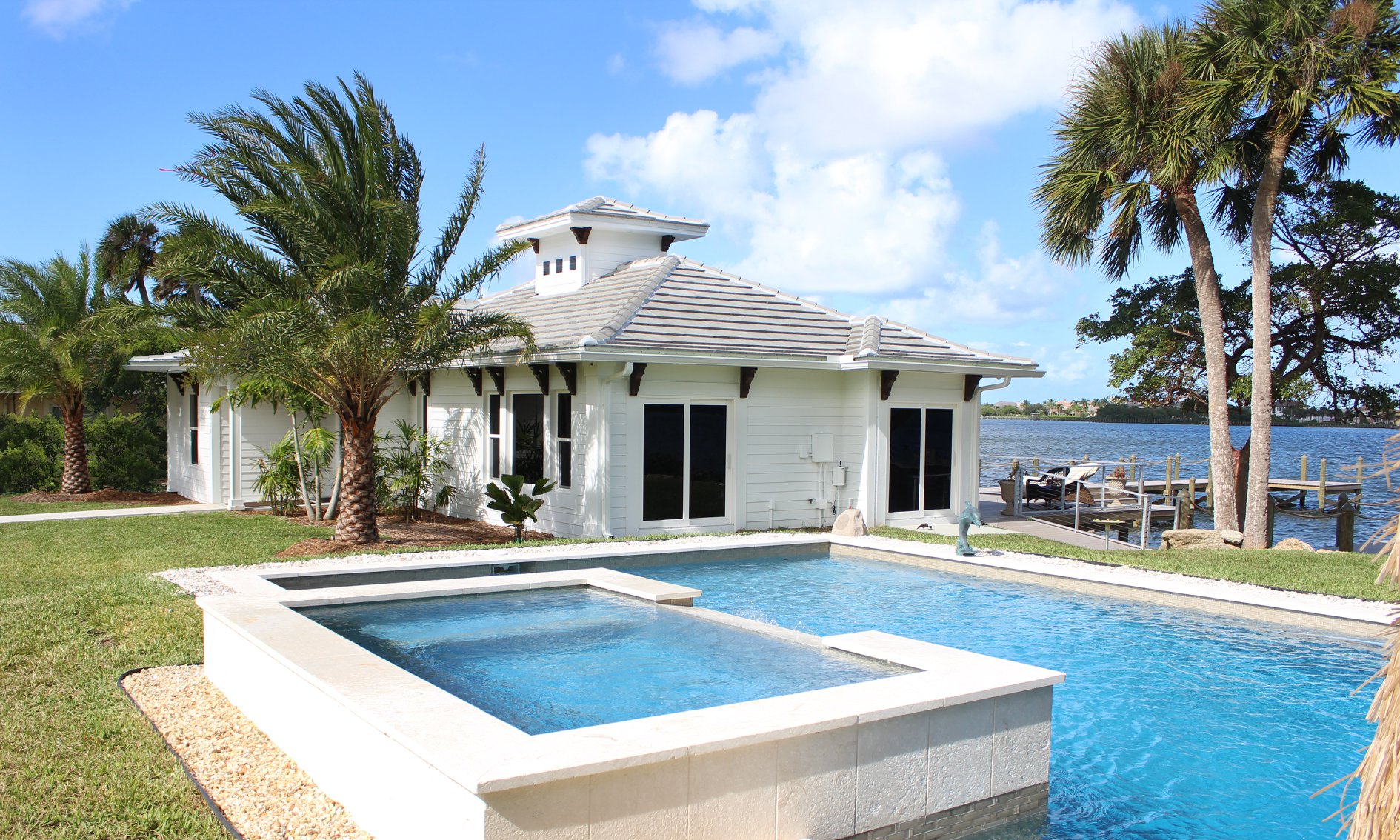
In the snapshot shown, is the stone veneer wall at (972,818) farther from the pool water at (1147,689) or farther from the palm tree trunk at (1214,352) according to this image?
the palm tree trunk at (1214,352)

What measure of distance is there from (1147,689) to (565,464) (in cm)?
992

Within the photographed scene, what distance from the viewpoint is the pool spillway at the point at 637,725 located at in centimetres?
404

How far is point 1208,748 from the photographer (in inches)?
255

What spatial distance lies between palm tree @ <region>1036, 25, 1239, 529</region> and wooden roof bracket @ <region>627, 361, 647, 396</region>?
30.9ft

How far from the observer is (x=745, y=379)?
51.8ft

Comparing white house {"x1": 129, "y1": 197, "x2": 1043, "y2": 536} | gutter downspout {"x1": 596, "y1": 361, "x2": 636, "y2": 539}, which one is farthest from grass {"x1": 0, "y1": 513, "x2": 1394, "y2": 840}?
white house {"x1": 129, "y1": 197, "x2": 1043, "y2": 536}

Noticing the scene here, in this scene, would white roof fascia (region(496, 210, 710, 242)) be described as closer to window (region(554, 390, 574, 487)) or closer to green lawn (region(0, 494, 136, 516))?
window (region(554, 390, 574, 487))

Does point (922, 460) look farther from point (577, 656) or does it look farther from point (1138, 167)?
point (577, 656)

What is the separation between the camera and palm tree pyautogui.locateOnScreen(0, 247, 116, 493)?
818 inches

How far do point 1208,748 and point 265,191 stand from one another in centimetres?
1289

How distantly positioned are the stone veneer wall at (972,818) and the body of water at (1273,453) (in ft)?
8.60

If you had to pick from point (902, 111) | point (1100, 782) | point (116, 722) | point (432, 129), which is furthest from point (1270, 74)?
point (116, 722)

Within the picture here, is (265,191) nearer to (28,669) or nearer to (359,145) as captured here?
(359,145)

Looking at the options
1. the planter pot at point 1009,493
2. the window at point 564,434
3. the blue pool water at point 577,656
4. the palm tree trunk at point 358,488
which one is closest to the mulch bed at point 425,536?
the palm tree trunk at point 358,488
